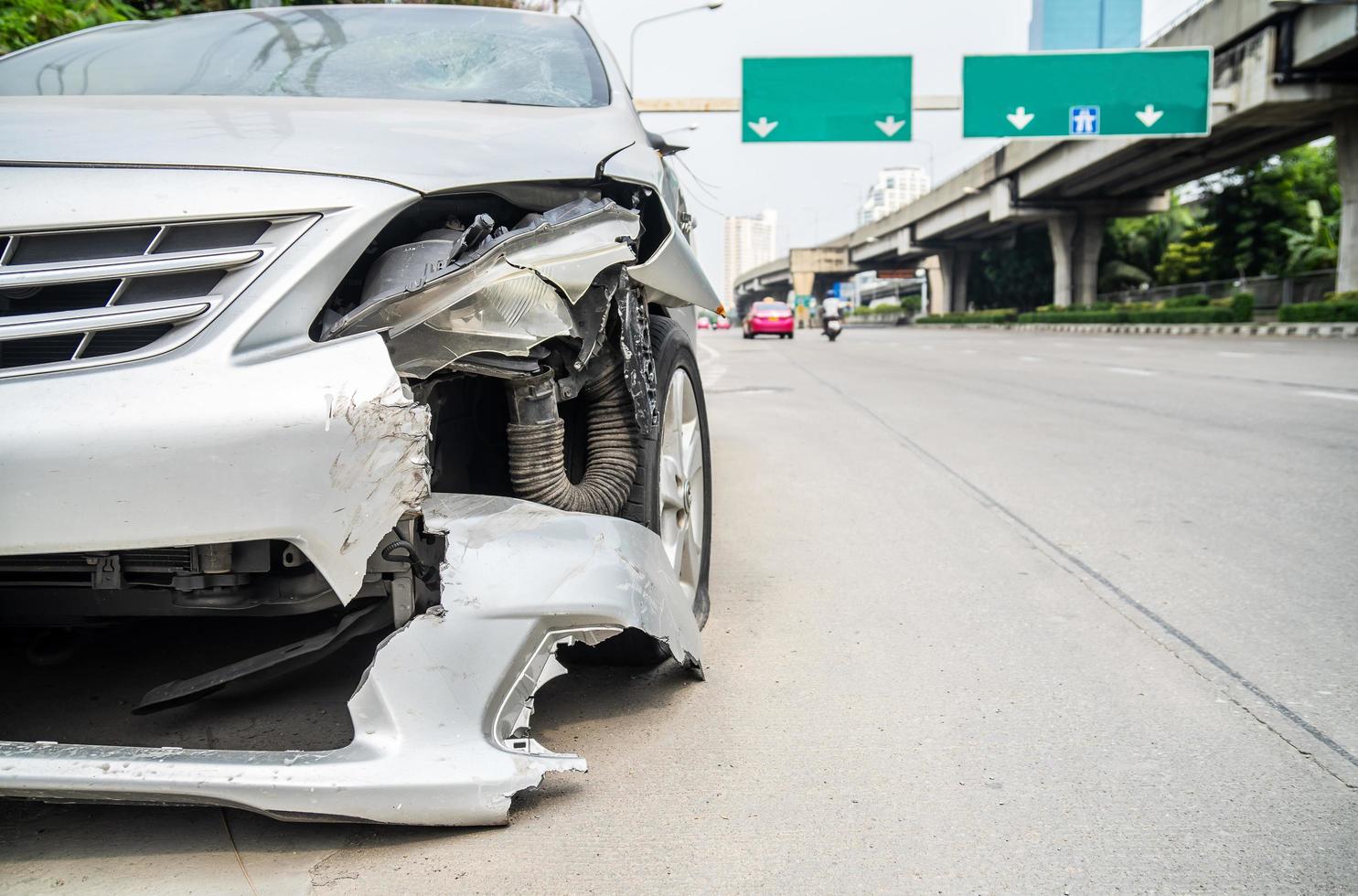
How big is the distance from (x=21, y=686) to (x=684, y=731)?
171cm

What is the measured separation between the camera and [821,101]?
27203 mm

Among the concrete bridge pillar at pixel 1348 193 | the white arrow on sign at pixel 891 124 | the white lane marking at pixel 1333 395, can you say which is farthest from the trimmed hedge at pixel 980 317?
the white lane marking at pixel 1333 395

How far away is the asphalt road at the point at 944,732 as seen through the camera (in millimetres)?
2125

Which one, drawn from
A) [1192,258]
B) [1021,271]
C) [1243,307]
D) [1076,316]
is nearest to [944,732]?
[1243,307]

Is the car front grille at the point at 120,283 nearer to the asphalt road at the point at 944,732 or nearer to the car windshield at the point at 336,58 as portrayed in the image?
the asphalt road at the point at 944,732

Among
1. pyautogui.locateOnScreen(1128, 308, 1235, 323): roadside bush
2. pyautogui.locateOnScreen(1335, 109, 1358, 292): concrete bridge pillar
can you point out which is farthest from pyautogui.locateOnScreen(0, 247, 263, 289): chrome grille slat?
pyautogui.locateOnScreen(1128, 308, 1235, 323): roadside bush

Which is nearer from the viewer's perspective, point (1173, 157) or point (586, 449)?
point (586, 449)

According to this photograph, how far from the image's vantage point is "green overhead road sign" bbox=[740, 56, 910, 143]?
88.5 ft

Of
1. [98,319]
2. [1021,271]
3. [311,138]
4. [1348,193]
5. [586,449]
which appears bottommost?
[586,449]

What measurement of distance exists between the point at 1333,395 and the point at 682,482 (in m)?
10.3

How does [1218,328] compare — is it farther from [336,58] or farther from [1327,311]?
[336,58]

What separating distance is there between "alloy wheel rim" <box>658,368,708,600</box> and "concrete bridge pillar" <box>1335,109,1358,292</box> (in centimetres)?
3095

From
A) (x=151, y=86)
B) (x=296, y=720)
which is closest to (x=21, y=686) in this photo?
(x=296, y=720)

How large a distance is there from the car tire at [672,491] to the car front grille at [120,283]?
109 centimetres
